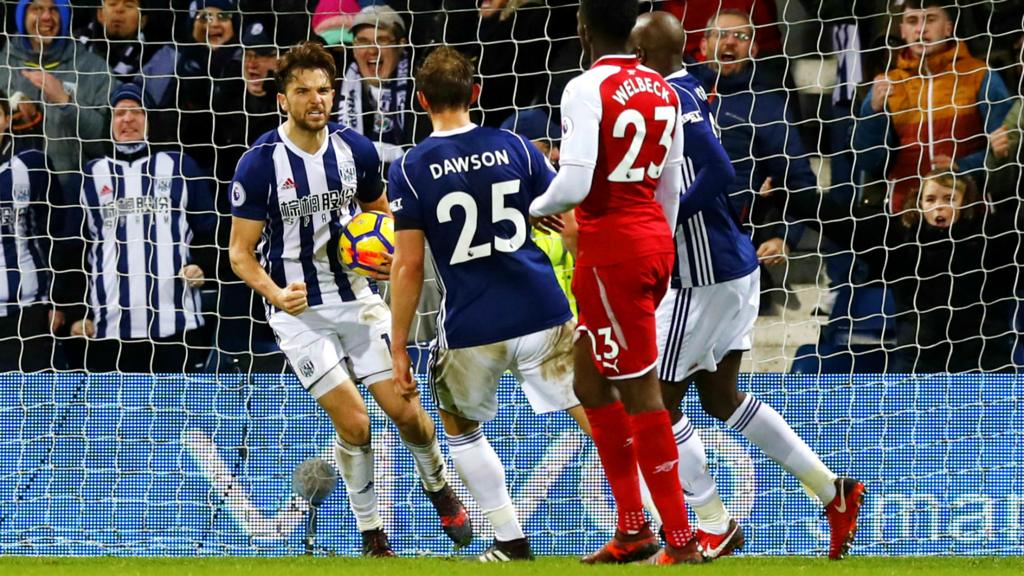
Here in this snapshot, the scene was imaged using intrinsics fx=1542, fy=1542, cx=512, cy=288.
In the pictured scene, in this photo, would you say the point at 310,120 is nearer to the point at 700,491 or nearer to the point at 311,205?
the point at 311,205

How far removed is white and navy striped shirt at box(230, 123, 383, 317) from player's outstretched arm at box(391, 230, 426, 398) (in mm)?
1006

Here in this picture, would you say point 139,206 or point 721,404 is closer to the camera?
point 721,404

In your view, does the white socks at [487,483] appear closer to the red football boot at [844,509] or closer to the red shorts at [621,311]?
the red shorts at [621,311]

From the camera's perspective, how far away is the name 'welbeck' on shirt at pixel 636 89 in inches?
196

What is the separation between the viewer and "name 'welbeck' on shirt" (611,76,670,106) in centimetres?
499

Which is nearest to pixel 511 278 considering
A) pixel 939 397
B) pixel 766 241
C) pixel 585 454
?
pixel 585 454

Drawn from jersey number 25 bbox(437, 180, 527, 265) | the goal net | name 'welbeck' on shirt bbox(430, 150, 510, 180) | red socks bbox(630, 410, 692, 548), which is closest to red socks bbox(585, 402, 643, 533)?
red socks bbox(630, 410, 692, 548)

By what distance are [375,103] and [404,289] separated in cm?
354

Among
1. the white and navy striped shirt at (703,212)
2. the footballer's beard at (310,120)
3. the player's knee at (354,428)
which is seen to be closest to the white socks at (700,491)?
the white and navy striped shirt at (703,212)

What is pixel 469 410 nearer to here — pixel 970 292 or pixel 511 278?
pixel 511 278

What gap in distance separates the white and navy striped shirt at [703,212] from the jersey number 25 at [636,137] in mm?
427

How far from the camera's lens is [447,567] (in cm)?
546

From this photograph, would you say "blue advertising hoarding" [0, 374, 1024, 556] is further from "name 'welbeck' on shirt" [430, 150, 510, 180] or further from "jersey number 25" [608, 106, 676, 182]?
"jersey number 25" [608, 106, 676, 182]

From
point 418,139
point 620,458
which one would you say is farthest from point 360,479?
point 418,139
